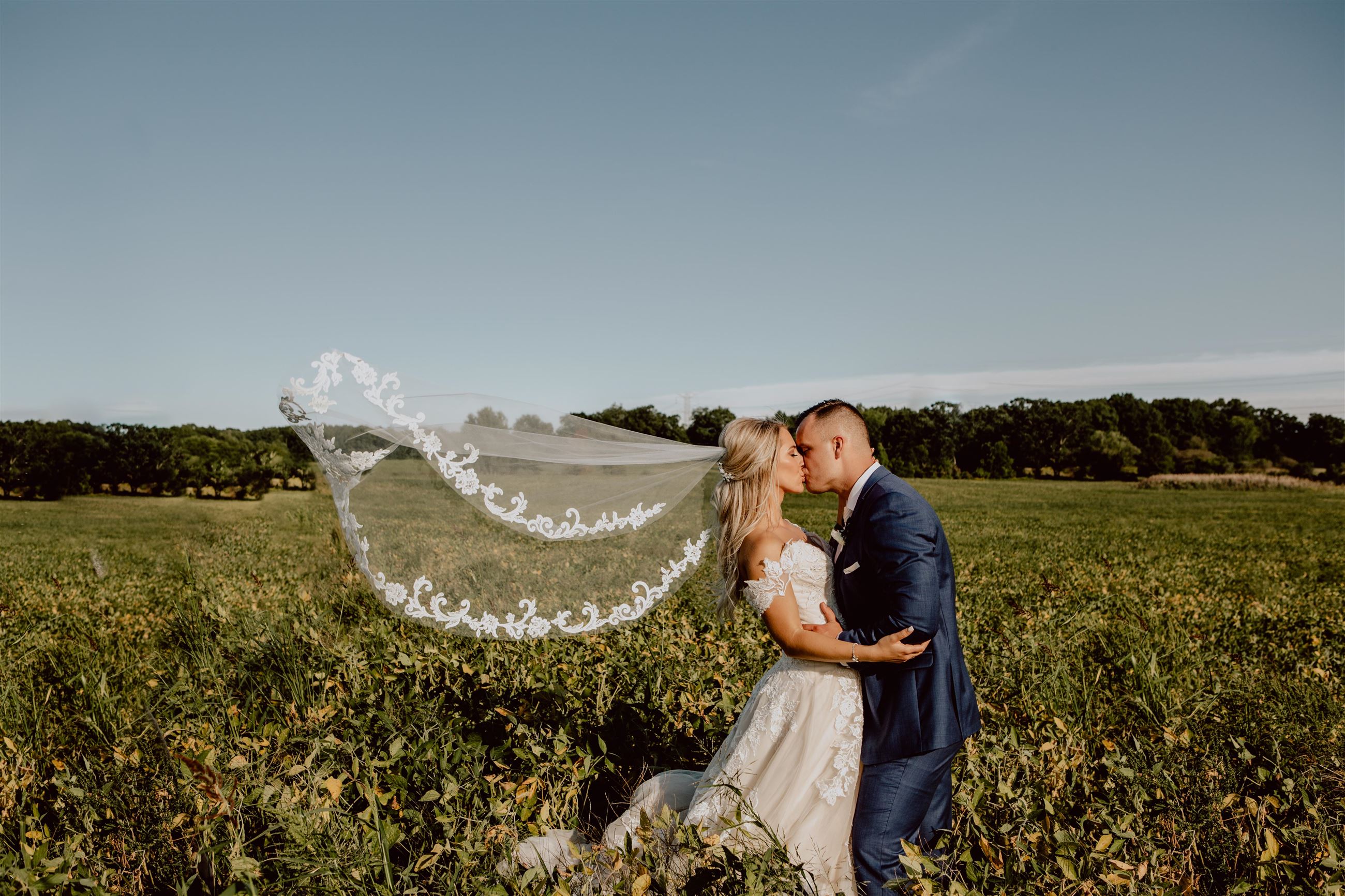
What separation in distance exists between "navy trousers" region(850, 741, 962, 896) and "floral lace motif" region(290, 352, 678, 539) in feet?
6.27

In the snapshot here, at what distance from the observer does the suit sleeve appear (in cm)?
282

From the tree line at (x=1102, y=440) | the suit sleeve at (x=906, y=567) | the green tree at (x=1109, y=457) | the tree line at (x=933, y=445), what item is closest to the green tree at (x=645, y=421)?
the tree line at (x=933, y=445)

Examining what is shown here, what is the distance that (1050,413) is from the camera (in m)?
74.1

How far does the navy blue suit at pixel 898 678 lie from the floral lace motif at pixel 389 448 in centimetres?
167

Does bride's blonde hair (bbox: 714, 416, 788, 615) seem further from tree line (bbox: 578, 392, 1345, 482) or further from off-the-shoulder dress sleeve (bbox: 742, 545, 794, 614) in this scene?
tree line (bbox: 578, 392, 1345, 482)

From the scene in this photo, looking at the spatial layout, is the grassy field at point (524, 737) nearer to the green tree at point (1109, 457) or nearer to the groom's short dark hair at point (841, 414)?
the groom's short dark hair at point (841, 414)

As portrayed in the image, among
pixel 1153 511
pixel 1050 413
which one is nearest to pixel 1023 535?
pixel 1153 511

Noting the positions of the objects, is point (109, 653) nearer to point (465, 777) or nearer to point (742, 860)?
point (465, 777)

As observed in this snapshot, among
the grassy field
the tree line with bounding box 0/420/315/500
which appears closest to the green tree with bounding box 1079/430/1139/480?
the grassy field

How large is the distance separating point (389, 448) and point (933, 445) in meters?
63.4

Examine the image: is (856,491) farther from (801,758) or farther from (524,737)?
(524,737)

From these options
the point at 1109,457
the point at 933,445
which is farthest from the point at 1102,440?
the point at 933,445

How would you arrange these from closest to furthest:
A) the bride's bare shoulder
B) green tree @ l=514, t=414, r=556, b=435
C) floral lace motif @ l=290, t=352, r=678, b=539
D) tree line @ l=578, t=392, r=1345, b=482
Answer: the bride's bare shoulder
floral lace motif @ l=290, t=352, r=678, b=539
green tree @ l=514, t=414, r=556, b=435
tree line @ l=578, t=392, r=1345, b=482

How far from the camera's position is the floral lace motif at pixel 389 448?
3.81 meters
